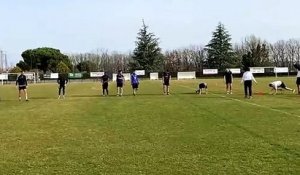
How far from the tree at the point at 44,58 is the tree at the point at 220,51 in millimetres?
43018

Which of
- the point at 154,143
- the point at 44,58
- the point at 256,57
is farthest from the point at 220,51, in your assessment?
the point at 154,143

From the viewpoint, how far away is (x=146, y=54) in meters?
104

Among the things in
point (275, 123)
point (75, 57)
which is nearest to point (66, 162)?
point (275, 123)

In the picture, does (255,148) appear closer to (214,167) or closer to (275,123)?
(214,167)

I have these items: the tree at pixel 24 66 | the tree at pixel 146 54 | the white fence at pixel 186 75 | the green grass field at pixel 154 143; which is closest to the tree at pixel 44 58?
the tree at pixel 24 66

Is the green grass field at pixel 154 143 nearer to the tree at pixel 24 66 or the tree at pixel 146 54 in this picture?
the tree at pixel 146 54

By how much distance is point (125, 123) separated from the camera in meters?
16.0

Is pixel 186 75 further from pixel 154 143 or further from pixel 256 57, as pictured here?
pixel 154 143

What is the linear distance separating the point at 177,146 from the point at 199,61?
127 m

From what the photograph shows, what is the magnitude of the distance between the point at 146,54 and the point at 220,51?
16.7 meters

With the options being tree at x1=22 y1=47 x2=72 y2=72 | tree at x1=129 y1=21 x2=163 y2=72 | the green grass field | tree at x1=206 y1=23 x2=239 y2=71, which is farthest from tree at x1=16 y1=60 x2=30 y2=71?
the green grass field

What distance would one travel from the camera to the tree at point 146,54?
104 meters

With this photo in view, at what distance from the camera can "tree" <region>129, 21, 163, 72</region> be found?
103750mm

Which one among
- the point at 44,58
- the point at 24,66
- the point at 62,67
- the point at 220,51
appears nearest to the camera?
the point at 220,51
